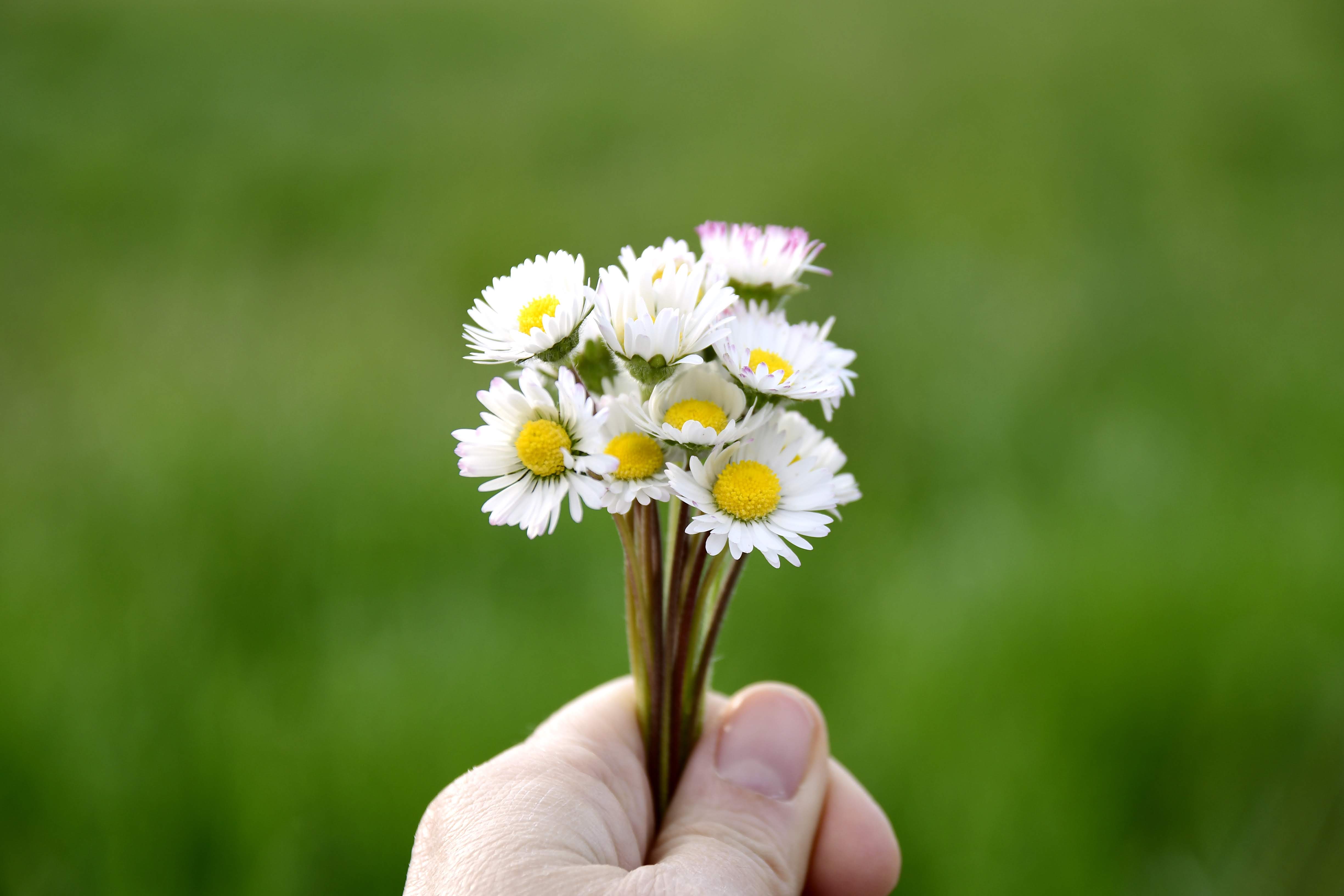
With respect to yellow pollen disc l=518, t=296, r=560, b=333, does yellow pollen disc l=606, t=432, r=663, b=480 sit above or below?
below

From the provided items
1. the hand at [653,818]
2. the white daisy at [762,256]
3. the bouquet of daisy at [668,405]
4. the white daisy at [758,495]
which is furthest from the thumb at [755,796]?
the white daisy at [762,256]

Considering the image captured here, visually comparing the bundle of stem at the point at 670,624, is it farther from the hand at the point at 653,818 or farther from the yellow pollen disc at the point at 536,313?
the yellow pollen disc at the point at 536,313

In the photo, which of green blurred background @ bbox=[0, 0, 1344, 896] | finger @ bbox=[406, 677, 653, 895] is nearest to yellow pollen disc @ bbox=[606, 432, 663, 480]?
finger @ bbox=[406, 677, 653, 895]

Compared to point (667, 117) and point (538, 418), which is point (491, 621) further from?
point (667, 117)

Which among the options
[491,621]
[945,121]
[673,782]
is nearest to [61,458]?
[491,621]

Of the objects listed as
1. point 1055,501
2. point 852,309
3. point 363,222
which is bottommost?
point 1055,501

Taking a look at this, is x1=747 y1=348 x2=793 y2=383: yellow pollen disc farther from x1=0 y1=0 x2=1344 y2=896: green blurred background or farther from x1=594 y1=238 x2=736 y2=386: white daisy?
x1=0 y1=0 x2=1344 y2=896: green blurred background

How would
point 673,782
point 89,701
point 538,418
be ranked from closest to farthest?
point 538,418, point 673,782, point 89,701

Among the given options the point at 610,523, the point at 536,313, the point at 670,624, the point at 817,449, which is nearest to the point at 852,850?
the point at 670,624
